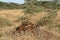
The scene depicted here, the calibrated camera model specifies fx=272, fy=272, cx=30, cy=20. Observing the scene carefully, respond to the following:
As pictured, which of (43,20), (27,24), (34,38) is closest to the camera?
(34,38)

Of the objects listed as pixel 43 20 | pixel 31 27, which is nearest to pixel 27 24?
pixel 31 27

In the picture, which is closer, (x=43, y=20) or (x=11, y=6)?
(x=43, y=20)

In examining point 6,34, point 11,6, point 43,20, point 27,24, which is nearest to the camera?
point 6,34

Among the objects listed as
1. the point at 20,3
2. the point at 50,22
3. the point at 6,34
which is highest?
the point at 6,34

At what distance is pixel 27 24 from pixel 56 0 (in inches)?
759

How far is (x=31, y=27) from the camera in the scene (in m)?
10.5

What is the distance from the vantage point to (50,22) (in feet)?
46.5

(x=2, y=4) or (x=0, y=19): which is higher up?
(x=0, y=19)

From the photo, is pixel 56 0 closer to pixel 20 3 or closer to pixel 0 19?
pixel 20 3

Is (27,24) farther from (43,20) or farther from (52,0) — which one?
(52,0)

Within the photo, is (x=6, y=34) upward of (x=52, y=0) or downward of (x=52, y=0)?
upward

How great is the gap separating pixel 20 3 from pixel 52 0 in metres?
3.56

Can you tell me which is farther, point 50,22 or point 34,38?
point 50,22

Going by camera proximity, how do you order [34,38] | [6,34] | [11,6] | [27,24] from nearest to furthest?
1. [34,38]
2. [6,34]
3. [27,24]
4. [11,6]
